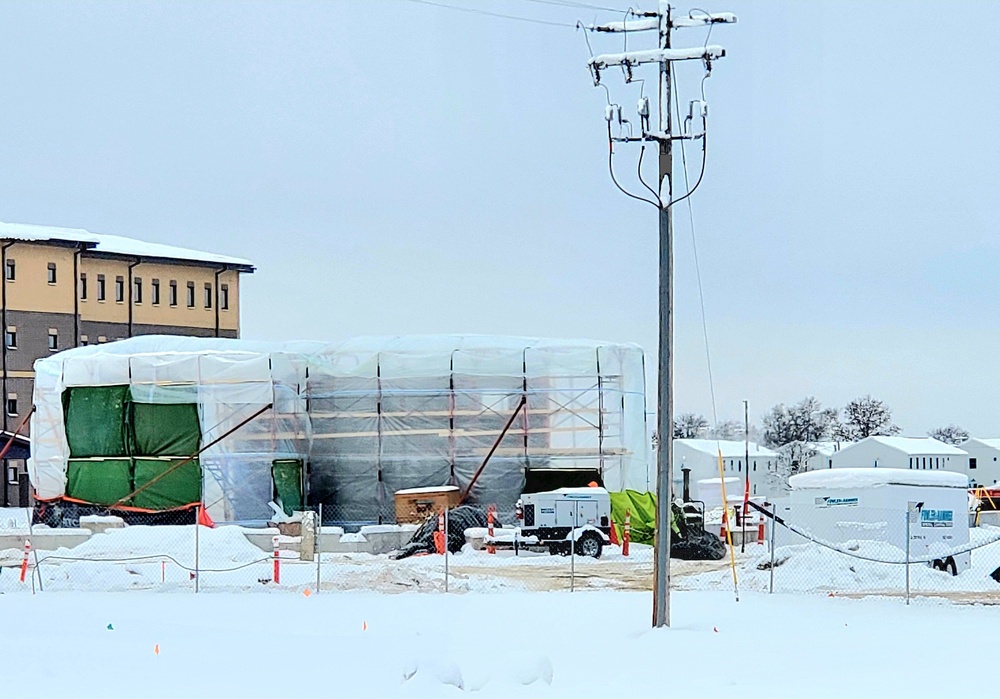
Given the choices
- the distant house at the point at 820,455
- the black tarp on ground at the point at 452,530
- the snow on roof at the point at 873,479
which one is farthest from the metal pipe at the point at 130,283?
the distant house at the point at 820,455

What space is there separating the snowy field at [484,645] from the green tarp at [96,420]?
20.4 metres

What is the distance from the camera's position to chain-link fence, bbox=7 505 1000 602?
28344 millimetres

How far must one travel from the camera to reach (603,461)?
45094 mm

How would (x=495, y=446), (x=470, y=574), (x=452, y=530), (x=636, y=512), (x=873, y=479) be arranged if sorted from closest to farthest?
1. (x=470, y=574)
2. (x=873, y=479)
3. (x=452, y=530)
4. (x=636, y=512)
5. (x=495, y=446)

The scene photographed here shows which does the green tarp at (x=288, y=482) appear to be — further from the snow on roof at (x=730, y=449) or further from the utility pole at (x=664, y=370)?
the snow on roof at (x=730, y=449)

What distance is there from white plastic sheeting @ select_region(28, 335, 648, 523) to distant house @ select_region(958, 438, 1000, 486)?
100765mm

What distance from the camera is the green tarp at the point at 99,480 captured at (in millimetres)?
46781

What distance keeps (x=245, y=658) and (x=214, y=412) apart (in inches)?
1108

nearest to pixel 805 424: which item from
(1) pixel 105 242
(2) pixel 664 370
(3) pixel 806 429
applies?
(3) pixel 806 429

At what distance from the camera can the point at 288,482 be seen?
4647cm

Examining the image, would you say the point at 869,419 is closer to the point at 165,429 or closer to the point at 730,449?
the point at 730,449

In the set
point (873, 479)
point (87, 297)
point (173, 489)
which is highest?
point (87, 297)

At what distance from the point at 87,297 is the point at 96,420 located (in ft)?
101

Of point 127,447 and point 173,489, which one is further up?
point 127,447
